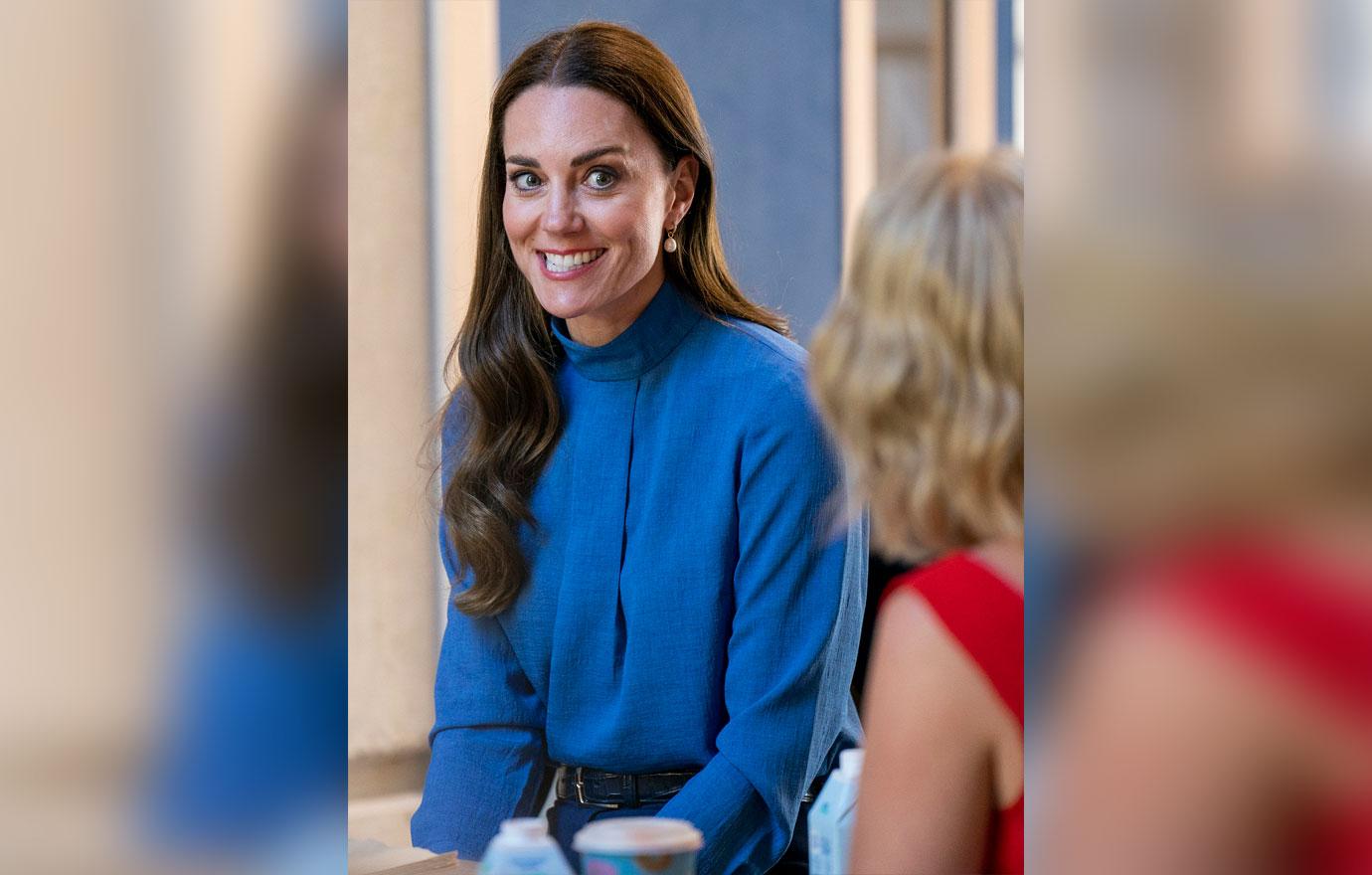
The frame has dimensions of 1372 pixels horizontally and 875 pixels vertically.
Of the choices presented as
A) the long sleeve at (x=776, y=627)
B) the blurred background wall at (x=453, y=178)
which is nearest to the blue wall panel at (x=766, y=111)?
the blurred background wall at (x=453, y=178)

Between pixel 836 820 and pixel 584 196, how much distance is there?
1.82ft

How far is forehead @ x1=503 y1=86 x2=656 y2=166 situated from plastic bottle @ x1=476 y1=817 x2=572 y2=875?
1.92 feet

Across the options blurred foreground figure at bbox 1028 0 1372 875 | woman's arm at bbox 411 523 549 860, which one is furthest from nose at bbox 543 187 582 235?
blurred foreground figure at bbox 1028 0 1372 875

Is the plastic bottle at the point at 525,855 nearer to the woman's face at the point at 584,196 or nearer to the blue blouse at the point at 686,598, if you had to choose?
the blue blouse at the point at 686,598

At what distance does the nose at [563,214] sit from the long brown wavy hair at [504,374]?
0.27 ft

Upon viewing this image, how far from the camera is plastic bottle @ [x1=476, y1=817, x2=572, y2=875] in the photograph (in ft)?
3.15

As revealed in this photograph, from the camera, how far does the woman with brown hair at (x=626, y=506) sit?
1.29 meters

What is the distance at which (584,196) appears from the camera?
1.28 meters

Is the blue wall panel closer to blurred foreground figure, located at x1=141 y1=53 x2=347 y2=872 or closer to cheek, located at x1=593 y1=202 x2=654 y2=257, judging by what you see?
cheek, located at x1=593 y1=202 x2=654 y2=257

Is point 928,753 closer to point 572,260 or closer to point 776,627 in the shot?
point 776,627

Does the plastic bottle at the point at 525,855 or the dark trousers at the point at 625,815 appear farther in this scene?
the dark trousers at the point at 625,815

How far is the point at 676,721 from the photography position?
1.32 metres

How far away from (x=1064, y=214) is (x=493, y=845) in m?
0.55

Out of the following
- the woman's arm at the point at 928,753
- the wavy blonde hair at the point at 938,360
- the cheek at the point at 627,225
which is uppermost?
the cheek at the point at 627,225
